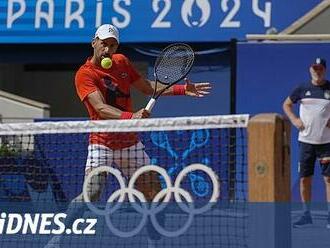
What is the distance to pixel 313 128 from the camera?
884 centimetres

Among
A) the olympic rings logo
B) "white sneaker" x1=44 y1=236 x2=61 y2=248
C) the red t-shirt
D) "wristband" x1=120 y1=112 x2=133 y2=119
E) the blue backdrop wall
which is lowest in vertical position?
"white sneaker" x1=44 y1=236 x2=61 y2=248

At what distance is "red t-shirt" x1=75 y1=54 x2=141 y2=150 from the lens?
20.9 feet

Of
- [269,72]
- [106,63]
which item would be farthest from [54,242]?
[269,72]

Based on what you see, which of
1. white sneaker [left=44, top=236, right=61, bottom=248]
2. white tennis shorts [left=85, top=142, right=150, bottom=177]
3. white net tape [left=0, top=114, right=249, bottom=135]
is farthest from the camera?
white tennis shorts [left=85, top=142, right=150, bottom=177]

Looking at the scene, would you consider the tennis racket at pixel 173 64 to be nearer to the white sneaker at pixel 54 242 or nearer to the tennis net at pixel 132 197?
the tennis net at pixel 132 197

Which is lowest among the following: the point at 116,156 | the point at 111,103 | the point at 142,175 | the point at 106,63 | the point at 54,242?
the point at 54,242

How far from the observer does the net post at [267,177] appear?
13.7 ft

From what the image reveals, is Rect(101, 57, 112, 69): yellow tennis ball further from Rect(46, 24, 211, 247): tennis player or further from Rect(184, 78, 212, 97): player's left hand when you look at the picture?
Rect(184, 78, 212, 97): player's left hand

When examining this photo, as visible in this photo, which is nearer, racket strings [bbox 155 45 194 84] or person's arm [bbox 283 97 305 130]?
racket strings [bbox 155 45 194 84]

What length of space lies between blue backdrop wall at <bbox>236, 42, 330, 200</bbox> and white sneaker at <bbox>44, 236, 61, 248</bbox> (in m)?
5.73

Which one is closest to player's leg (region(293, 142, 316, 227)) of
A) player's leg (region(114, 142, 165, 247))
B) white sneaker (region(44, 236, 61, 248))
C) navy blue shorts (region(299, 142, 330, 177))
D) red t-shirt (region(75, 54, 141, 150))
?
navy blue shorts (region(299, 142, 330, 177))

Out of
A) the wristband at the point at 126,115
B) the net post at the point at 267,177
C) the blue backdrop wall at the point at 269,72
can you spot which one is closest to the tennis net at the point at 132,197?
the wristband at the point at 126,115

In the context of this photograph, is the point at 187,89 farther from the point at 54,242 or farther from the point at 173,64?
the point at 54,242

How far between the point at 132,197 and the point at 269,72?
5.93 m
